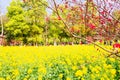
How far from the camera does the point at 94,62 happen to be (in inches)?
355

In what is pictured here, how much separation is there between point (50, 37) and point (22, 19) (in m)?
6.57

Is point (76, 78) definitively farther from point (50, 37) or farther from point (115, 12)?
point (50, 37)

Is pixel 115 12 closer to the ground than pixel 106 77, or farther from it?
farther from it

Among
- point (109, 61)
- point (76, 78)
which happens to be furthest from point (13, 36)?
point (76, 78)

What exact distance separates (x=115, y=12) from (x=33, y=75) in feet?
6.79

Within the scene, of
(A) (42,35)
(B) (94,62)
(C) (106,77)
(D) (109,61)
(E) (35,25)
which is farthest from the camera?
(A) (42,35)

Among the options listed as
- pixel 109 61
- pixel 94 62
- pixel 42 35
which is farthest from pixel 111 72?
pixel 42 35

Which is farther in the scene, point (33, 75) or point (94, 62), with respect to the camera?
point (94, 62)

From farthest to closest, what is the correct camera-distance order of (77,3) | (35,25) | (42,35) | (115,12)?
1. (42,35)
2. (35,25)
3. (115,12)
4. (77,3)

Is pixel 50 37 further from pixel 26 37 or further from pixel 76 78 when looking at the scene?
pixel 76 78

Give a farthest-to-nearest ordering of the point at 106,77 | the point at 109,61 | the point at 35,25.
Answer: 1. the point at 35,25
2. the point at 109,61
3. the point at 106,77

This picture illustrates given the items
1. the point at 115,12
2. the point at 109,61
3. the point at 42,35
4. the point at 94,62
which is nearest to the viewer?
the point at 115,12

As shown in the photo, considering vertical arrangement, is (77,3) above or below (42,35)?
above

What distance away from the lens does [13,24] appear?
4372 cm
